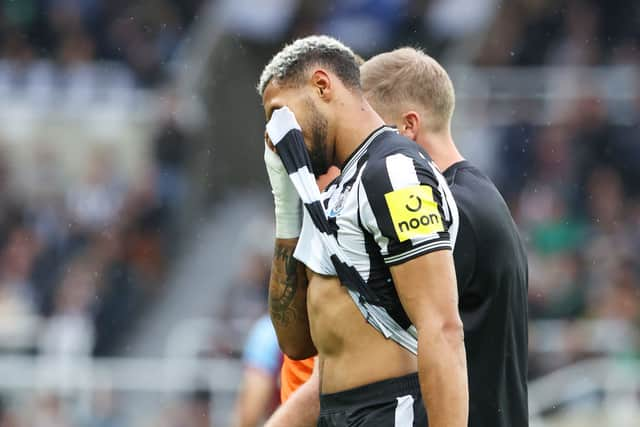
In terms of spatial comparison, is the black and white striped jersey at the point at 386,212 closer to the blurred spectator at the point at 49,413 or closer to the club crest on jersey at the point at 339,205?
the club crest on jersey at the point at 339,205

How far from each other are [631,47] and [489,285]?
893cm

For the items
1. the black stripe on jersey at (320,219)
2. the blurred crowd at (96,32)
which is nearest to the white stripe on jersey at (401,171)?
the black stripe on jersey at (320,219)

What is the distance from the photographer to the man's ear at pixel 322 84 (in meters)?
4.03

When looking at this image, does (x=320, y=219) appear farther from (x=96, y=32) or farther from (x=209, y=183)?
(x=96, y=32)

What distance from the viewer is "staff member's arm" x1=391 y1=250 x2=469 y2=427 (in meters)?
3.64

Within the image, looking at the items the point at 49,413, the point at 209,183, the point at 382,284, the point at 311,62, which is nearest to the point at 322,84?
the point at 311,62

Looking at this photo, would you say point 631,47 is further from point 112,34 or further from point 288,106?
point 288,106

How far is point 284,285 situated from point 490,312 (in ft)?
2.12

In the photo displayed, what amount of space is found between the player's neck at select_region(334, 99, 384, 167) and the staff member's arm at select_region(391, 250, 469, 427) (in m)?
0.45

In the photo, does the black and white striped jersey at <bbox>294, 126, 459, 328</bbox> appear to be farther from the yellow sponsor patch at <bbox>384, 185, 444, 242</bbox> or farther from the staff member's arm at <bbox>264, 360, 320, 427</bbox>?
the staff member's arm at <bbox>264, 360, 320, 427</bbox>

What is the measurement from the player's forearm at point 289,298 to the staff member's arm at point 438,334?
575mm

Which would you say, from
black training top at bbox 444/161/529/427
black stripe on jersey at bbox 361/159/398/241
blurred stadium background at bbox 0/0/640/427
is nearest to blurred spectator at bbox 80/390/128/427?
blurred stadium background at bbox 0/0/640/427

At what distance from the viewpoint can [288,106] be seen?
4.01m

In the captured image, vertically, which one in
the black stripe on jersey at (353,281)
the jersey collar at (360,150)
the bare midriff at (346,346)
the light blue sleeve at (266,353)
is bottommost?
the bare midriff at (346,346)
